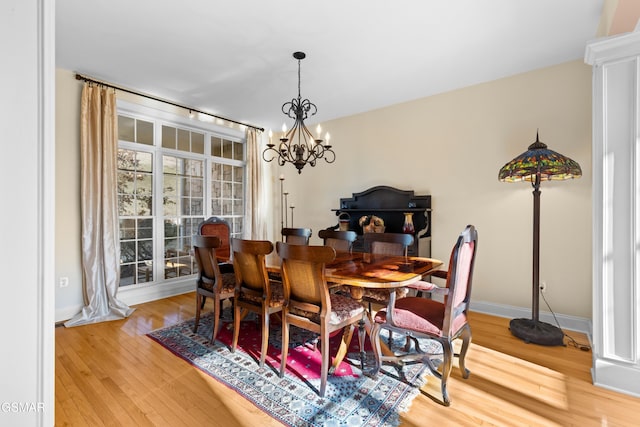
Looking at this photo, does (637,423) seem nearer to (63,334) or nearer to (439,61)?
(439,61)

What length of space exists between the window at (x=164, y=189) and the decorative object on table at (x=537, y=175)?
162 inches

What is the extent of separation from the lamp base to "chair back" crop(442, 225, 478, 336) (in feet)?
4.16

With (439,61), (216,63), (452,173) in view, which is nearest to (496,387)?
(452,173)

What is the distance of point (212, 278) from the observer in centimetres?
277

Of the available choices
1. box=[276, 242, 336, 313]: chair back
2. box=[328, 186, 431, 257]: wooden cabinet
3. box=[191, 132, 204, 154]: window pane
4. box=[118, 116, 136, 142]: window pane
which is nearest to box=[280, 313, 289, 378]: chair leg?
box=[276, 242, 336, 313]: chair back

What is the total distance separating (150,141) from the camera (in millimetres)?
3975

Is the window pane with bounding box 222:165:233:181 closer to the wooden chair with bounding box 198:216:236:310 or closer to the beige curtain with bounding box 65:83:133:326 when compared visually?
the wooden chair with bounding box 198:216:236:310

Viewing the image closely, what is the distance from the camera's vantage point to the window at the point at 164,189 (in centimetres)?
377

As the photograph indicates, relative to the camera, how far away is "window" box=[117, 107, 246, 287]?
149 inches

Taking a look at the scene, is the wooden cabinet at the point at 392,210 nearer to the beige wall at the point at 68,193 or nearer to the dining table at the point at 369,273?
the dining table at the point at 369,273

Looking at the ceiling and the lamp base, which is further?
the lamp base

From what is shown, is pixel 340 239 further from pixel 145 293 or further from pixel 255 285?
pixel 145 293

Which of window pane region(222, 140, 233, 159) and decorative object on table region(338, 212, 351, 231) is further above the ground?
window pane region(222, 140, 233, 159)

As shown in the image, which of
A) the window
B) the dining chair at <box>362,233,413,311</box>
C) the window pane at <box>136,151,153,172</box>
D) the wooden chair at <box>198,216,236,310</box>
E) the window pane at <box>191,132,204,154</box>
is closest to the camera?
the dining chair at <box>362,233,413,311</box>
